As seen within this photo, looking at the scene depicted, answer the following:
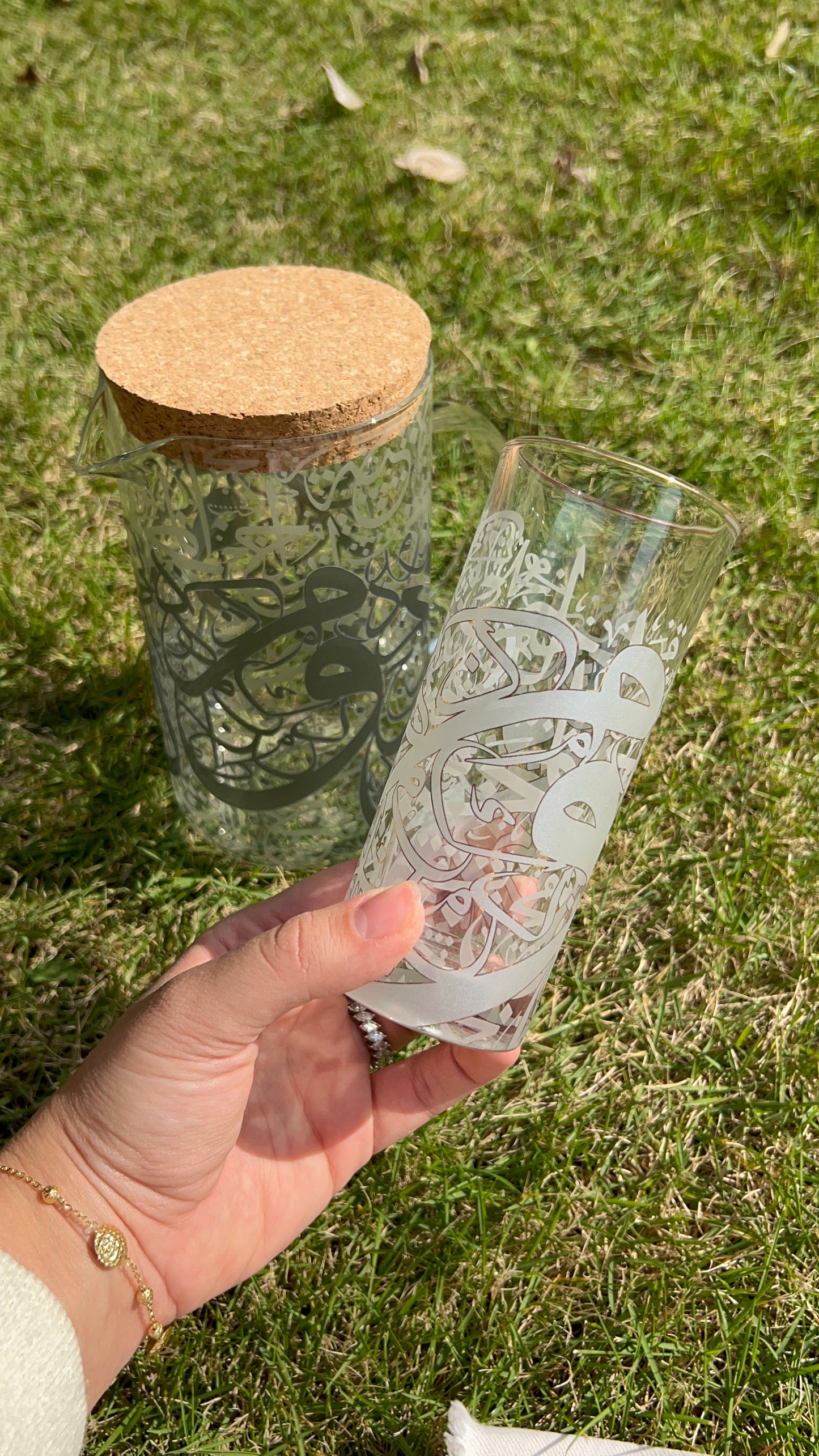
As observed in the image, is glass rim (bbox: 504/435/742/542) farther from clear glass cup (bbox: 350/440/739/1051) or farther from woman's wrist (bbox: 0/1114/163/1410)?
woman's wrist (bbox: 0/1114/163/1410)

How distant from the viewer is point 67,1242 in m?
1.10

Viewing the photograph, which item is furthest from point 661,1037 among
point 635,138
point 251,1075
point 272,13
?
point 272,13

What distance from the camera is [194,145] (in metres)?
2.83

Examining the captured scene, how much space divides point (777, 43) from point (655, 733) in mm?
2017

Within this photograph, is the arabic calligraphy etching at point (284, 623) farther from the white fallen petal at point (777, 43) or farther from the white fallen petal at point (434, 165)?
the white fallen petal at point (777, 43)

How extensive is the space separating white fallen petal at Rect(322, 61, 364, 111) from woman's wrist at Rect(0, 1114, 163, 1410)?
2.55 m

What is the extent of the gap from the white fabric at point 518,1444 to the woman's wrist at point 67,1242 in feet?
1.15

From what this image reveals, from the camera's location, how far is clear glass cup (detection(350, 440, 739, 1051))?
94cm

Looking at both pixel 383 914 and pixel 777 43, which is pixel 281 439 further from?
pixel 777 43

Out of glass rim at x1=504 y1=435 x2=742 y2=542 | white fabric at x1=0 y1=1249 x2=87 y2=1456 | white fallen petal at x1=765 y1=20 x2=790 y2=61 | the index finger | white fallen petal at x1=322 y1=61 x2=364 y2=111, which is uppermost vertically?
white fallen petal at x1=765 y1=20 x2=790 y2=61

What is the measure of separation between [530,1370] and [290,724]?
0.80 m

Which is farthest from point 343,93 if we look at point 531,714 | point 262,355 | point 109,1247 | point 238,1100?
point 109,1247

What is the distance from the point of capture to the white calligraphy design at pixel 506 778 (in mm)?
946

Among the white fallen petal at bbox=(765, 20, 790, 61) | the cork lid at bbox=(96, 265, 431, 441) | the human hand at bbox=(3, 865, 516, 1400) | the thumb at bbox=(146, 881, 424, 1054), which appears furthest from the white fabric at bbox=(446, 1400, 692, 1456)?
the white fallen petal at bbox=(765, 20, 790, 61)
